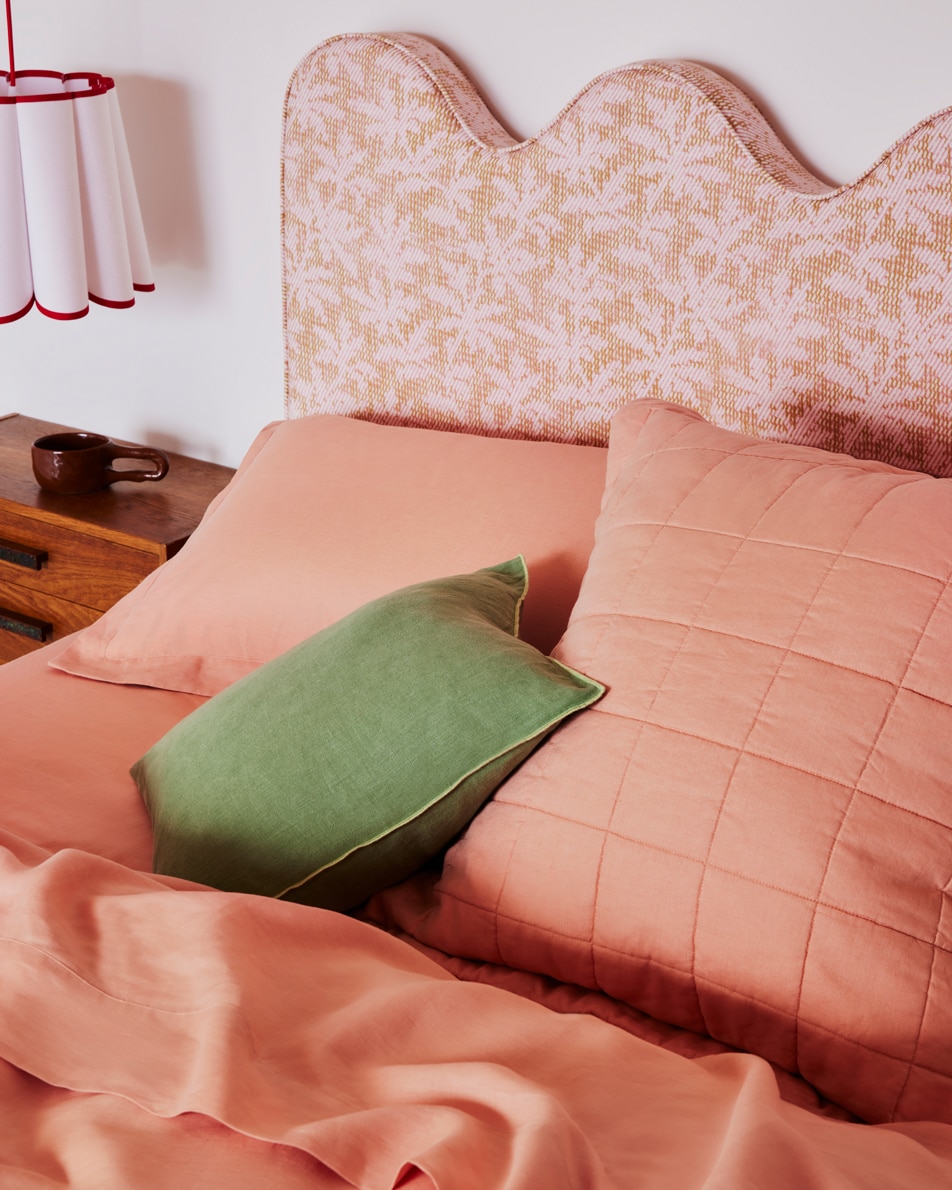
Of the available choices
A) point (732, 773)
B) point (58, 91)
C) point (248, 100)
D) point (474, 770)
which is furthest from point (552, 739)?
point (58, 91)

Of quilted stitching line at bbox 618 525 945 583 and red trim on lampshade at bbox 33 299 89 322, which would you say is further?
red trim on lampshade at bbox 33 299 89 322

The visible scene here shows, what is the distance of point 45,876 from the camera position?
899 mm

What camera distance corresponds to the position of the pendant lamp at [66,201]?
176cm

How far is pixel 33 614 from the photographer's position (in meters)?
1.99

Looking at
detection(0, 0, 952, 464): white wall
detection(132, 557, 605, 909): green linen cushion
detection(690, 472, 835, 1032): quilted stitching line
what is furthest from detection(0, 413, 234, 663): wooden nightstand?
detection(690, 472, 835, 1032): quilted stitching line

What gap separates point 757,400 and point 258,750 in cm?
79

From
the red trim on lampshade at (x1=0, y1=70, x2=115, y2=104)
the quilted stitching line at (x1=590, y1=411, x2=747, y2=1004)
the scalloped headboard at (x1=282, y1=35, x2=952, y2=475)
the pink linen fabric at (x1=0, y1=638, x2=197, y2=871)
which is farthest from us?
the red trim on lampshade at (x1=0, y1=70, x2=115, y2=104)

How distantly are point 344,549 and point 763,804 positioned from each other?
679mm

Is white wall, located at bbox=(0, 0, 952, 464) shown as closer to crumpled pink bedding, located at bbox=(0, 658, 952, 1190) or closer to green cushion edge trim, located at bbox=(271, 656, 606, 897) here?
green cushion edge trim, located at bbox=(271, 656, 606, 897)

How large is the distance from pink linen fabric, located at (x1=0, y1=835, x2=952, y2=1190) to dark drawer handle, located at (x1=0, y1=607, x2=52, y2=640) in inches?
42.9

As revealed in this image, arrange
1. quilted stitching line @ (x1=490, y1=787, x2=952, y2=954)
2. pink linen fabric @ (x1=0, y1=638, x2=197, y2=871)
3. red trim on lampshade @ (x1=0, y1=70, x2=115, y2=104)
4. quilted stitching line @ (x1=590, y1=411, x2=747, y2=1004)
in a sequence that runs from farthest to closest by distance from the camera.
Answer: red trim on lampshade @ (x1=0, y1=70, x2=115, y2=104) < pink linen fabric @ (x1=0, y1=638, x2=197, y2=871) < quilted stitching line @ (x1=590, y1=411, x2=747, y2=1004) < quilted stitching line @ (x1=490, y1=787, x2=952, y2=954)

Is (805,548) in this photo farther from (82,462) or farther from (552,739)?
(82,462)

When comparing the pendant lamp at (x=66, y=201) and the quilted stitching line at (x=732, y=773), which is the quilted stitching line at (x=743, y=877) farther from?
the pendant lamp at (x=66, y=201)

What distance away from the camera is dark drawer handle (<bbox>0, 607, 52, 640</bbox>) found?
197cm
